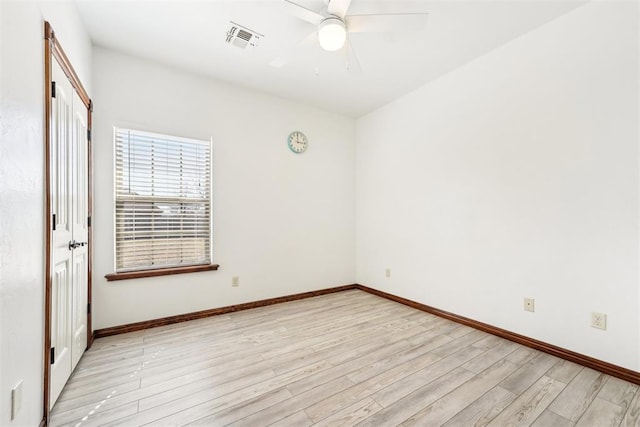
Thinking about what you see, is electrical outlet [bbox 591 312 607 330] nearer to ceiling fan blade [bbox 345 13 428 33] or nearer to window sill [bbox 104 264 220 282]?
ceiling fan blade [bbox 345 13 428 33]

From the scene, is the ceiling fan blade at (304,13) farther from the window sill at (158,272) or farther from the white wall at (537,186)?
the window sill at (158,272)

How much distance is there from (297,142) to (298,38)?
143 cm

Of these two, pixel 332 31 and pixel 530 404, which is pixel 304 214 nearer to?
pixel 332 31

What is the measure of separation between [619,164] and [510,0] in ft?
4.61

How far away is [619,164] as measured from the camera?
1.92m

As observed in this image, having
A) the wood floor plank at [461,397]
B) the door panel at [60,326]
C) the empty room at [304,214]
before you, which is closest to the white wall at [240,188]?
the empty room at [304,214]

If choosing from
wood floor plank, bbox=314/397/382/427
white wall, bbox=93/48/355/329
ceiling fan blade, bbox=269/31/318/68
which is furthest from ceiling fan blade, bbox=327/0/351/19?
wood floor plank, bbox=314/397/382/427

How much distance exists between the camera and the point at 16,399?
1134 mm

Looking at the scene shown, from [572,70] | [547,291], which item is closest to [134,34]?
[572,70]

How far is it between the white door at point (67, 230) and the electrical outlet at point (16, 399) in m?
0.41

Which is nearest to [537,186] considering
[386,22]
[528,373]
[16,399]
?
[528,373]

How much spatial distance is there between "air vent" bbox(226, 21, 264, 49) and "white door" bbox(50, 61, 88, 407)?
1238 millimetres

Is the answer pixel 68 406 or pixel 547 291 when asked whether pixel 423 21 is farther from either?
pixel 68 406

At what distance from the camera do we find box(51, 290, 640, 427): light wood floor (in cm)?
154
